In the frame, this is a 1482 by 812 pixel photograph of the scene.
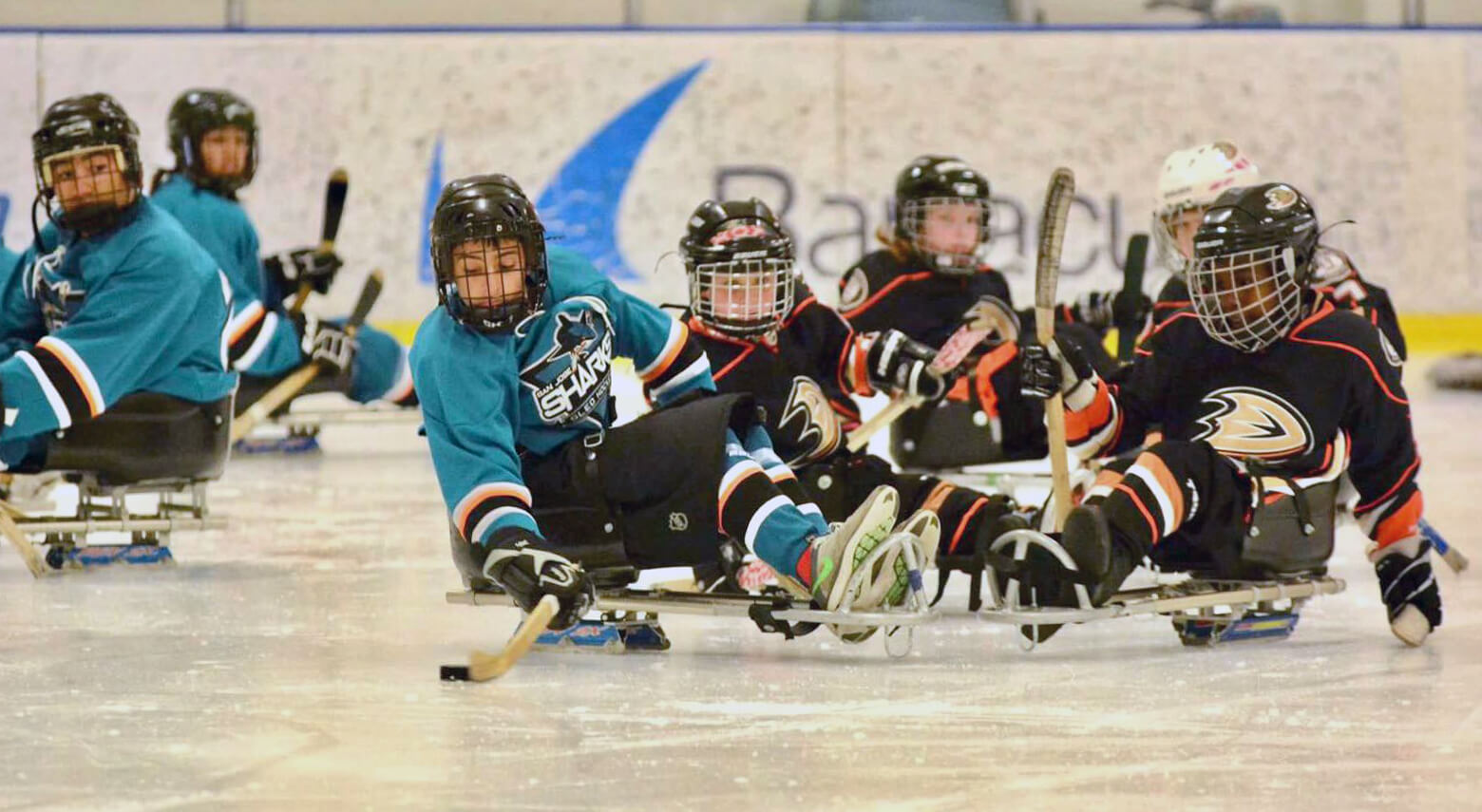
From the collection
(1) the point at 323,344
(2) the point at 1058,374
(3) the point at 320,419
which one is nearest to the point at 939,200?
(2) the point at 1058,374

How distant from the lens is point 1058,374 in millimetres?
3984

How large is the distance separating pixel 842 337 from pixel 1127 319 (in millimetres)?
1308

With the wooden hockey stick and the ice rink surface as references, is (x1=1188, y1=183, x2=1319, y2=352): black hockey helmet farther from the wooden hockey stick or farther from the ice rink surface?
the wooden hockey stick

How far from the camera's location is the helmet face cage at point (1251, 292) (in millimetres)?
3900

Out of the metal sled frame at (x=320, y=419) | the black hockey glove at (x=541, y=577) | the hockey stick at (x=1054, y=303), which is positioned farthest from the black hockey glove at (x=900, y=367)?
the metal sled frame at (x=320, y=419)

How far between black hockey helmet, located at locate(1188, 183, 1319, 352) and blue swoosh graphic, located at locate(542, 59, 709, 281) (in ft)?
19.6

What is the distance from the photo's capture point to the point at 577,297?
12.4 feet

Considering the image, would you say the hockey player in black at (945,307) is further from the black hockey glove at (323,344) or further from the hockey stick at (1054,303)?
the black hockey glove at (323,344)

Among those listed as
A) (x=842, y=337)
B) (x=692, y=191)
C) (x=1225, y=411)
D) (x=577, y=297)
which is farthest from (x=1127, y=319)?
(x=692, y=191)

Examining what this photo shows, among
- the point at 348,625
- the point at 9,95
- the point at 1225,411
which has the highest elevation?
the point at 9,95

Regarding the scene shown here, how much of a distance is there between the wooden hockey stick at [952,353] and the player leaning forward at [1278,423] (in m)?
0.54

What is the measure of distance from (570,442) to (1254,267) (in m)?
1.16

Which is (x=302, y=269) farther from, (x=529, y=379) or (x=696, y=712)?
(x=696, y=712)

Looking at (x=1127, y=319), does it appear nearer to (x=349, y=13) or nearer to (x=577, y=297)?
(x=577, y=297)
